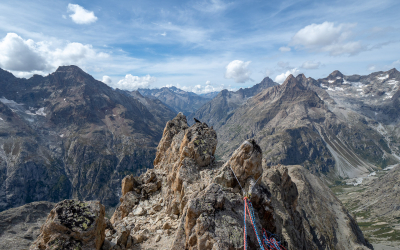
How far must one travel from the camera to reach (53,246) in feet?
43.9

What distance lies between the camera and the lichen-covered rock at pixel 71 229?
1377cm

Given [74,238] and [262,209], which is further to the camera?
[262,209]

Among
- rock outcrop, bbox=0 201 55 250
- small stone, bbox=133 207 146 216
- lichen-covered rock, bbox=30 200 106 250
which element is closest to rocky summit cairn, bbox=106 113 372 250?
small stone, bbox=133 207 146 216

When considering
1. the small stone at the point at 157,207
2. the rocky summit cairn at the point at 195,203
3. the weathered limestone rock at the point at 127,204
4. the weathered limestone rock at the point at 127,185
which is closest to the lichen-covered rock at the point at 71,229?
the rocky summit cairn at the point at 195,203

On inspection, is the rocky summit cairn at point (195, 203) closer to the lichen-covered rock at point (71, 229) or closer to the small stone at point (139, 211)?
the small stone at point (139, 211)

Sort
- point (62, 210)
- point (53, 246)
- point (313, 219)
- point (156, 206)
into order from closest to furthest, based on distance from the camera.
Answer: point (53, 246), point (62, 210), point (156, 206), point (313, 219)

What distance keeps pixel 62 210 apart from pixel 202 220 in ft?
34.4

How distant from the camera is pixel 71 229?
1423 centimetres

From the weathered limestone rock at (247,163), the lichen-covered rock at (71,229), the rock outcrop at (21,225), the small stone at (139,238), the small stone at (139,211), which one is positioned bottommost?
the rock outcrop at (21,225)

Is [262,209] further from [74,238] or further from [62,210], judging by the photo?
[62,210]

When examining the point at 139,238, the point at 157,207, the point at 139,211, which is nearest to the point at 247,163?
the point at 157,207

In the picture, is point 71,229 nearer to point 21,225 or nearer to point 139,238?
point 139,238

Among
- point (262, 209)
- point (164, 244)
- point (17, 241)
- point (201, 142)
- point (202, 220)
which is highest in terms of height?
point (201, 142)

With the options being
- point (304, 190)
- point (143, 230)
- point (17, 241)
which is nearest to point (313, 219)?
point (304, 190)
